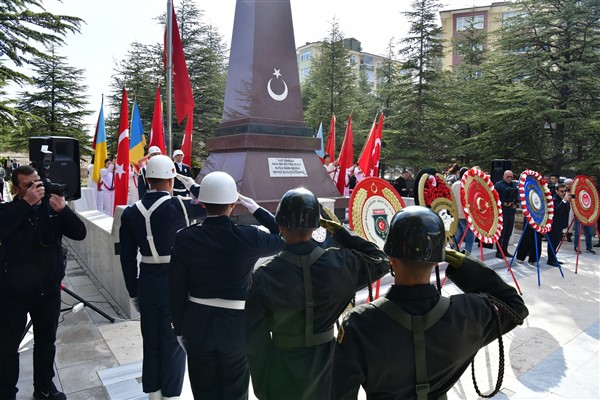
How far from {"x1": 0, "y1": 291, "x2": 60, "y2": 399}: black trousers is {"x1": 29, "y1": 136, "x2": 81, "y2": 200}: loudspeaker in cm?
132

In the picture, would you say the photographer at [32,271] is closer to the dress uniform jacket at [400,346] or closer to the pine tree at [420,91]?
the dress uniform jacket at [400,346]

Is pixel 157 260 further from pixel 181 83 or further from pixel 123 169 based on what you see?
pixel 181 83

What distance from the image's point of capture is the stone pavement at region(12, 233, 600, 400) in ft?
12.4

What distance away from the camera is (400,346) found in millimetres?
1388

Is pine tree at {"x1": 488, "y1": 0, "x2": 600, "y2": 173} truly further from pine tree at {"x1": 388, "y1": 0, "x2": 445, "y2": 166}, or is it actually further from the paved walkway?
the paved walkway

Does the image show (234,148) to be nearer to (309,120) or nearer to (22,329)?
(22,329)

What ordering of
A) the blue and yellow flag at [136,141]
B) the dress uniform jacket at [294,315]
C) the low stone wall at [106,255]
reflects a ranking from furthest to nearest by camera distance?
the blue and yellow flag at [136,141], the low stone wall at [106,255], the dress uniform jacket at [294,315]

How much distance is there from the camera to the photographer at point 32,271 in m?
3.17

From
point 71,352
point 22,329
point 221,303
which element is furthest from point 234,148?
point 221,303

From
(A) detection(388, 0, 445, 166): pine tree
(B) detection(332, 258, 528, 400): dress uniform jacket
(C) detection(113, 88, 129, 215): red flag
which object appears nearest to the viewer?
(B) detection(332, 258, 528, 400): dress uniform jacket

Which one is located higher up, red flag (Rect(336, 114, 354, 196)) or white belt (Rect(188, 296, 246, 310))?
→ red flag (Rect(336, 114, 354, 196))

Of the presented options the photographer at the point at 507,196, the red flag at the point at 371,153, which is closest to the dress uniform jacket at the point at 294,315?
the photographer at the point at 507,196

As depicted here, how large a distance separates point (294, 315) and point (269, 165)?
6.33 meters

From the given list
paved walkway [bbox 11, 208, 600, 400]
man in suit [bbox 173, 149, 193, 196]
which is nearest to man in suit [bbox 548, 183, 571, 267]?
paved walkway [bbox 11, 208, 600, 400]
